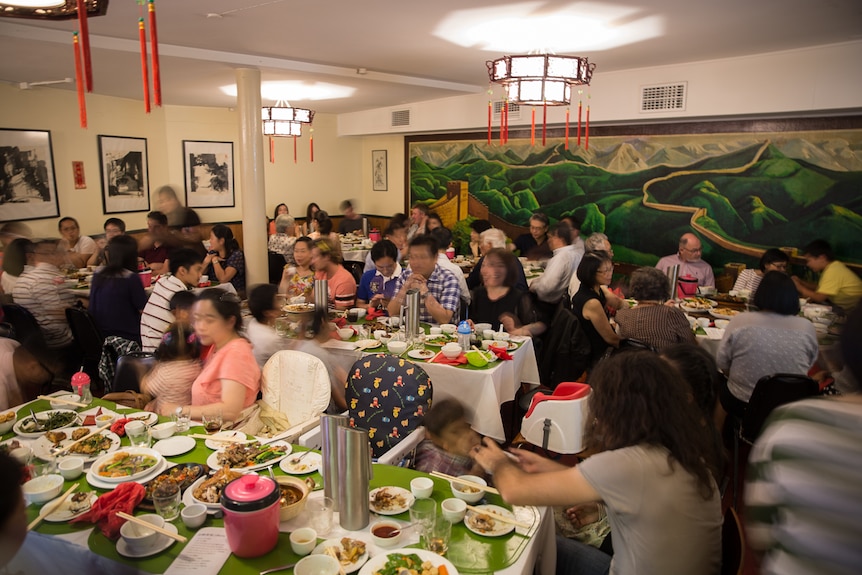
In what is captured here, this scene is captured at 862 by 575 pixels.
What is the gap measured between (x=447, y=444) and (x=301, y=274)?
3258mm

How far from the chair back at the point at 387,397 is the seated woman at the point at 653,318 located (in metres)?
1.69

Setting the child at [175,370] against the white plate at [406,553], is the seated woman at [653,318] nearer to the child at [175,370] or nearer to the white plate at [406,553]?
the white plate at [406,553]

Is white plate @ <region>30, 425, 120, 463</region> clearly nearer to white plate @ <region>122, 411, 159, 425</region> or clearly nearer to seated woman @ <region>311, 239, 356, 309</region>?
white plate @ <region>122, 411, 159, 425</region>

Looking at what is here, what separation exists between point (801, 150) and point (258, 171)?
19.3 ft

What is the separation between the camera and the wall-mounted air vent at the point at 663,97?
6289 millimetres

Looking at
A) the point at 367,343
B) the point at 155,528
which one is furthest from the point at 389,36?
the point at 155,528

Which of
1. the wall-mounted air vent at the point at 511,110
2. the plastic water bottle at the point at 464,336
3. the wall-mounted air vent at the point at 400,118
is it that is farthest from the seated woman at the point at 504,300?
the wall-mounted air vent at the point at 400,118

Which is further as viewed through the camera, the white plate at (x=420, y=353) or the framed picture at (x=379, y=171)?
the framed picture at (x=379, y=171)

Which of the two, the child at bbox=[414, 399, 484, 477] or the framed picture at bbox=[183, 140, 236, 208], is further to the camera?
A: the framed picture at bbox=[183, 140, 236, 208]

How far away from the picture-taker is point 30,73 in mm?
6719

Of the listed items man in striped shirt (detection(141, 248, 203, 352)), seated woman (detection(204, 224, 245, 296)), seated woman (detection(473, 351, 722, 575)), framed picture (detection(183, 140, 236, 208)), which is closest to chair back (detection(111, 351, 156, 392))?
man in striped shirt (detection(141, 248, 203, 352))

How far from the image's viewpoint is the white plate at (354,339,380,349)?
4.08 m

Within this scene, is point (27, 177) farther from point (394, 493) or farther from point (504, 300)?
point (394, 493)

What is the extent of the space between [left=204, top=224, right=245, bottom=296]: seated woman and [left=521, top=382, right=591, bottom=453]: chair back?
14.5 feet
